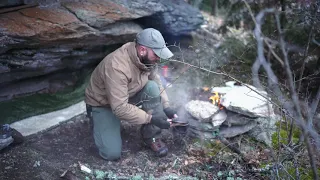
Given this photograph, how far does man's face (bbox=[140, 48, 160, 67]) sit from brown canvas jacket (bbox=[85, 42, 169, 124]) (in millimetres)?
97

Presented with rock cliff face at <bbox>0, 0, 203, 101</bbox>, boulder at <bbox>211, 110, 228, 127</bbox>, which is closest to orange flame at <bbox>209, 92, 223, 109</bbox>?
boulder at <bbox>211, 110, 228, 127</bbox>

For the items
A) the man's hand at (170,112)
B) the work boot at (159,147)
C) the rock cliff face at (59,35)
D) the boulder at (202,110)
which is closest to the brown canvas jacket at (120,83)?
the work boot at (159,147)

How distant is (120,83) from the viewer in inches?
163

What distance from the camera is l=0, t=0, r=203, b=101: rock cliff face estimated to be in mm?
4688

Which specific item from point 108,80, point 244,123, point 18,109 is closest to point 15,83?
point 18,109

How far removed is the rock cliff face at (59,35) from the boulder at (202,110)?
1769mm

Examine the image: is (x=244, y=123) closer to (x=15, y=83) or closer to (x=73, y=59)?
(x=73, y=59)

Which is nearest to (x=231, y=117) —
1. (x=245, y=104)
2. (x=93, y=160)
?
(x=245, y=104)

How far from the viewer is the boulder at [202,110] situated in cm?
494

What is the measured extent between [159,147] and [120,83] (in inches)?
45.6

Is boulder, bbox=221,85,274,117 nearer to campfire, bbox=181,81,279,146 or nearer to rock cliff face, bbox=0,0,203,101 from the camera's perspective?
campfire, bbox=181,81,279,146

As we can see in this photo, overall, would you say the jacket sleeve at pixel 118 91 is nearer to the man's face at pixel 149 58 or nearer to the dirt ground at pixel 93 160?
the man's face at pixel 149 58

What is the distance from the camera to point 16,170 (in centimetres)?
398

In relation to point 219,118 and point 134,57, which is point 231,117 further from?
point 134,57
